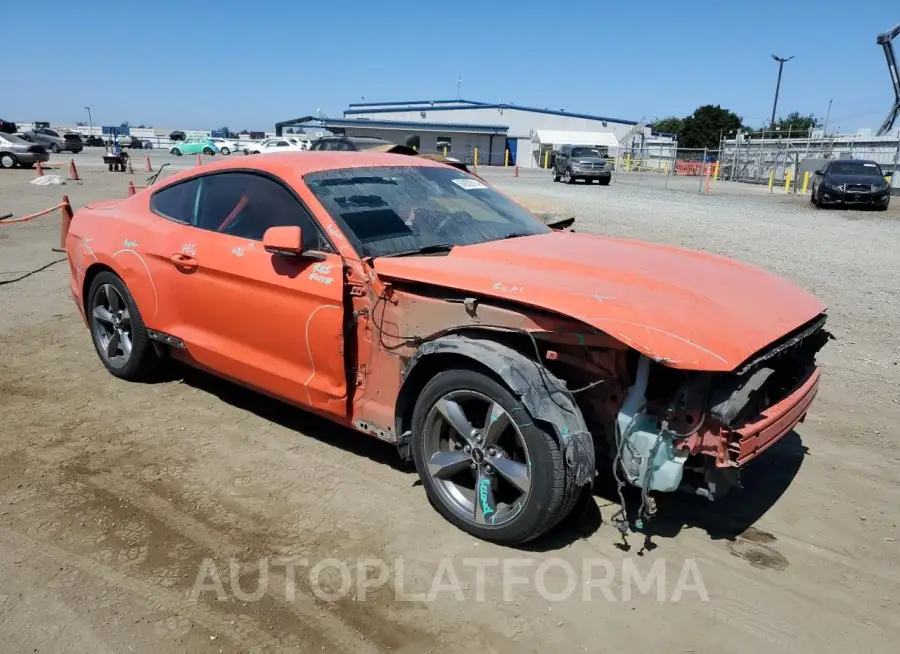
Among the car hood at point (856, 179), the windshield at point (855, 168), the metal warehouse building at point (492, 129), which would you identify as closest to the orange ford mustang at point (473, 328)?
the car hood at point (856, 179)

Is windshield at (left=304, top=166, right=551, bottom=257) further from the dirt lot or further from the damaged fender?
the dirt lot

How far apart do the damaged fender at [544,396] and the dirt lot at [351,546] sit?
53 cm

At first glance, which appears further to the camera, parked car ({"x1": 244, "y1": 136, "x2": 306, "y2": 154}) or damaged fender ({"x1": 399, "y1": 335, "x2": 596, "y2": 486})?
parked car ({"x1": 244, "y1": 136, "x2": 306, "y2": 154})

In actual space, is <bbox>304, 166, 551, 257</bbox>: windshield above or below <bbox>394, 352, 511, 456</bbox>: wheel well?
above

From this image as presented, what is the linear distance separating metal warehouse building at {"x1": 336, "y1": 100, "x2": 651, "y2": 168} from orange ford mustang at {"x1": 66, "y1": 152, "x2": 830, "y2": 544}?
169ft

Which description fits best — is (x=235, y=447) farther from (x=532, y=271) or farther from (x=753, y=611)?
(x=753, y=611)

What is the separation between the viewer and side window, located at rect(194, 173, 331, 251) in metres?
3.74

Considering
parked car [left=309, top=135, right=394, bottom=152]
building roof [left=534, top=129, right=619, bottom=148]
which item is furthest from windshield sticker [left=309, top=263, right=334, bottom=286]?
building roof [left=534, top=129, right=619, bottom=148]

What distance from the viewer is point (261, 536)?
3184 mm

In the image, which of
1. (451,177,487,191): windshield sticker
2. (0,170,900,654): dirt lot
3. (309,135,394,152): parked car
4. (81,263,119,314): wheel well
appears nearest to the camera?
(0,170,900,654): dirt lot

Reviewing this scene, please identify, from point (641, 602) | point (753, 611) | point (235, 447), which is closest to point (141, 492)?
point (235, 447)

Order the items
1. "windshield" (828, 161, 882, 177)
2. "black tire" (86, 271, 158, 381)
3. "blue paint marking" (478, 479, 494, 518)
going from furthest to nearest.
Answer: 1. "windshield" (828, 161, 882, 177)
2. "black tire" (86, 271, 158, 381)
3. "blue paint marking" (478, 479, 494, 518)

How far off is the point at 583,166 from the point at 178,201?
2620 cm

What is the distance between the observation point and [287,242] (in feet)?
11.2
